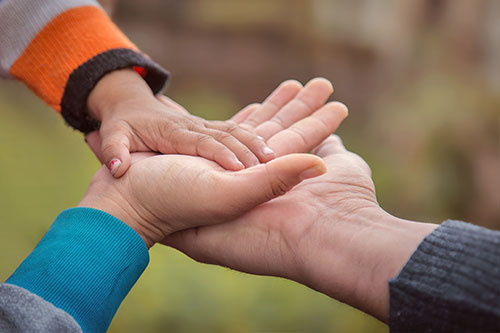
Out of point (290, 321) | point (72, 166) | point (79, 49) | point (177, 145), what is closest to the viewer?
point (177, 145)

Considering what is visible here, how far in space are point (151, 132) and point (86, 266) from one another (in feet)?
0.88

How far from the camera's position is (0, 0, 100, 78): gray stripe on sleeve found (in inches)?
37.4

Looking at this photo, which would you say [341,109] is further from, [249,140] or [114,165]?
[114,165]

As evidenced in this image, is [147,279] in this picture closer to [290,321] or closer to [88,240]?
[290,321]

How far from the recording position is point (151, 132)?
836 millimetres

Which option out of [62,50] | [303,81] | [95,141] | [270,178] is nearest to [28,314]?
[270,178]

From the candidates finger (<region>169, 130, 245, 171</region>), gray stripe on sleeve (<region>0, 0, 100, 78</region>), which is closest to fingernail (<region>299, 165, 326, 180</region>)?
finger (<region>169, 130, 245, 171</region>)

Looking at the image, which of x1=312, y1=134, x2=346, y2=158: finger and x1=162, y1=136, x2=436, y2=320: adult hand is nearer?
Result: x1=162, y1=136, x2=436, y2=320: adult hand

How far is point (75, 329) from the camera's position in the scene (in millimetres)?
582

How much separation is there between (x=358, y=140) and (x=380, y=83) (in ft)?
1.99

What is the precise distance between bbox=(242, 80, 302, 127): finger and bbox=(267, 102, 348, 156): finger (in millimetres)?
94

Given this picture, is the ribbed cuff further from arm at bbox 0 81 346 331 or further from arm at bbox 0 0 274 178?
arm at bbox 0 0 274 178

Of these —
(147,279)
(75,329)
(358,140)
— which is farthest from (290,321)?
(358,140)

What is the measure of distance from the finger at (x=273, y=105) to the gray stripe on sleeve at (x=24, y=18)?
43cm
